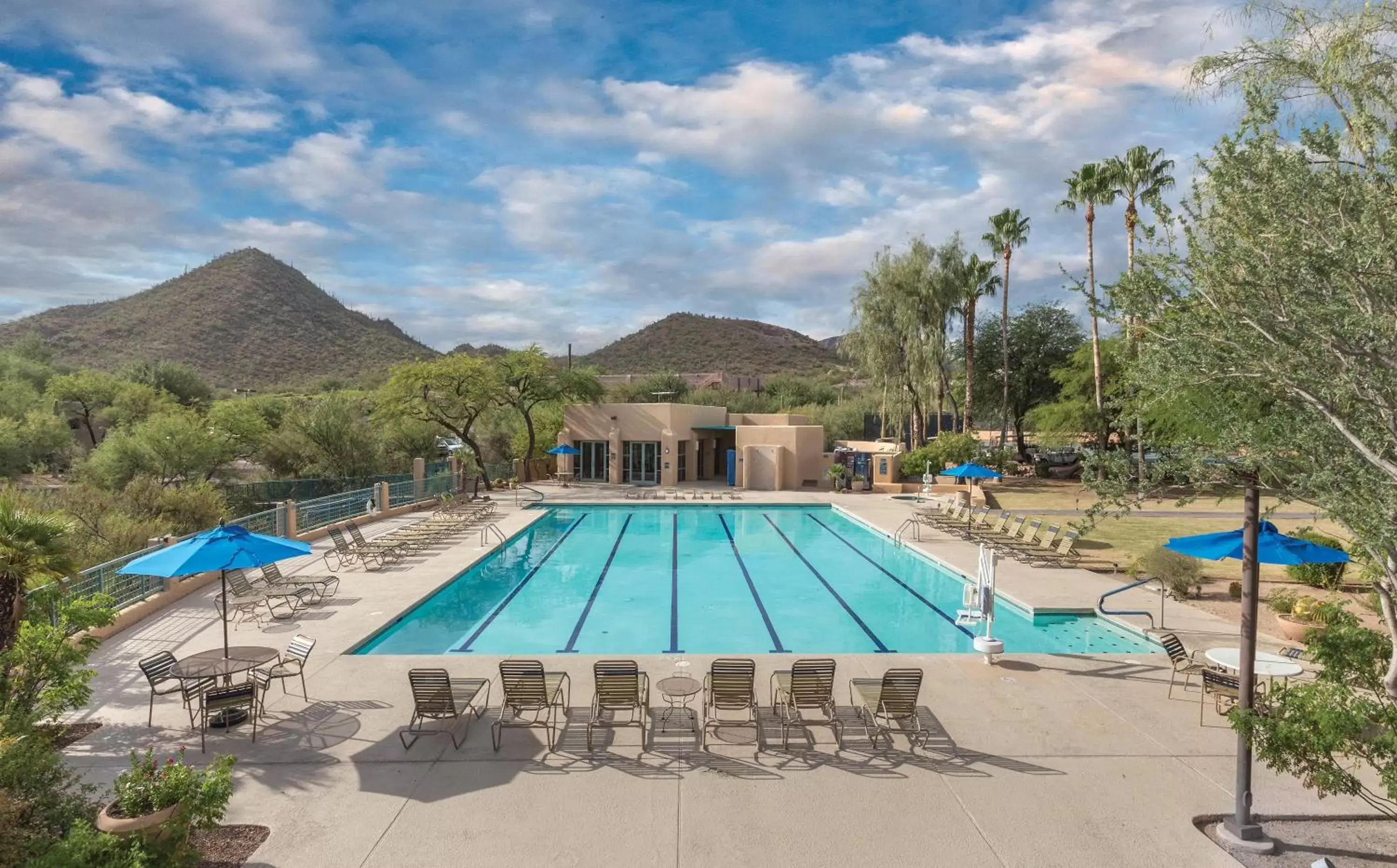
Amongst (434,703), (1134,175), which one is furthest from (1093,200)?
(434,703)

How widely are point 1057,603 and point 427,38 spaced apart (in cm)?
1659

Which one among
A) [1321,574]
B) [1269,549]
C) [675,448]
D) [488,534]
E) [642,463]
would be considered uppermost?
[675,448]

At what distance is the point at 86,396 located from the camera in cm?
3434

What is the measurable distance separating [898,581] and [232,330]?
2890 inches

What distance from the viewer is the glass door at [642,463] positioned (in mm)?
33656

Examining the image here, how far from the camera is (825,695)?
705 cm

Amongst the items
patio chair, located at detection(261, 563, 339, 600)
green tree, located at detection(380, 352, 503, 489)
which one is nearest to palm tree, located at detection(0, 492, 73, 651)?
patio chair, located at detection(261, 563, 339, 600)

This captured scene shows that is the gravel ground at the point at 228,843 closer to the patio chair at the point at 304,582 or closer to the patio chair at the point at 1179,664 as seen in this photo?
the patio chair at the point at 304,582

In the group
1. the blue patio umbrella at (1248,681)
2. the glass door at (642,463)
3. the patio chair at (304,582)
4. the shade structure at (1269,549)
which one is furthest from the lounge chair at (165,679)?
the glass door at (642,463)

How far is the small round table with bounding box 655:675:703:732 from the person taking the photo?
7.07 m

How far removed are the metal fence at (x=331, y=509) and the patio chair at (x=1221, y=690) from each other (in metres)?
18.1

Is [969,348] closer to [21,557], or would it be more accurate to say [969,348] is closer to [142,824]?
[21,557]

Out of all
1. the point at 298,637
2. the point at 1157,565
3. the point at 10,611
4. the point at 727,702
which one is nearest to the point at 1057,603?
the point at 1157,565

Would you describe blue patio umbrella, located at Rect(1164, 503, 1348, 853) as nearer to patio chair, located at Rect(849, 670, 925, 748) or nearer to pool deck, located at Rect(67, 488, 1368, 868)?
pool deck, located at Rect(67, 488, 1368, 868)
